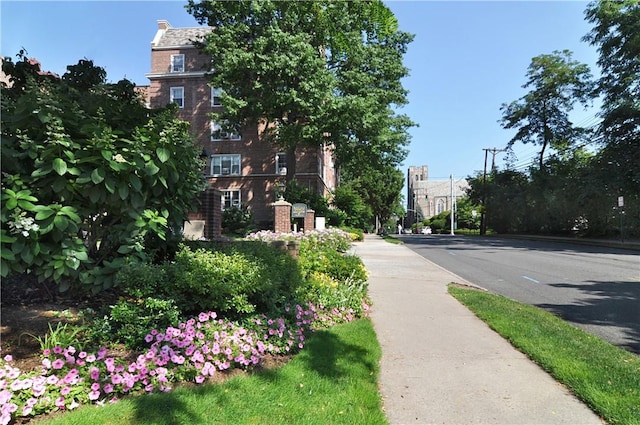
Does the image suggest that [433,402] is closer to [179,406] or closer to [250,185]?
[179,406]

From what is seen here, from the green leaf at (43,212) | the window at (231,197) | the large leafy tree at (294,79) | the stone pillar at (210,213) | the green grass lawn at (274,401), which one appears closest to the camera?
the green grass lawn at (274,401)

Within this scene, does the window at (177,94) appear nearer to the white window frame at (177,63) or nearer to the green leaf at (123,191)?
the white window frame at (177,63)

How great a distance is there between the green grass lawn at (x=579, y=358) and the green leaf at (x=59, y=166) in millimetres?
4933

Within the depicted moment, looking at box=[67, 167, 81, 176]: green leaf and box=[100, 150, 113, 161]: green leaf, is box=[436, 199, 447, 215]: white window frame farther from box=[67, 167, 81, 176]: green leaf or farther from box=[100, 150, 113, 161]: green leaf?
box=[67, 167, 81, 176]: green leaf

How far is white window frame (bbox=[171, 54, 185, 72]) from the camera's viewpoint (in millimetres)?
38062

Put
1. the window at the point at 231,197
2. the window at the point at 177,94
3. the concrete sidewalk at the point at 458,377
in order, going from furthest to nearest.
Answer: the window at the point at 177,94, the window at the point at 231,197, the concrete sidewalk at the point at 458,377

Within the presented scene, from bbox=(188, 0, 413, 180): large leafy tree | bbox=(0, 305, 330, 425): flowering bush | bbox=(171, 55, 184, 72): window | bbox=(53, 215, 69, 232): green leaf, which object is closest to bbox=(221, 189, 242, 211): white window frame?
bbox=(188, 0, 413, 180): large leafy tree

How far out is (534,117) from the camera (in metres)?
44.7

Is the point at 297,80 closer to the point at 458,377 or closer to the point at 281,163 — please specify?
the point at 281,163

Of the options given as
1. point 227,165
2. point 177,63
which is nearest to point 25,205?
point 227,165

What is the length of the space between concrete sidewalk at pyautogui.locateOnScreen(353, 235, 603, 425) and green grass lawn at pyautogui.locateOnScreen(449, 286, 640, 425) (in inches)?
5.1

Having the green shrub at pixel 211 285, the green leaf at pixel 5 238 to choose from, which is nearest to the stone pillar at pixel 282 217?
the green shrub at pixel 211 285

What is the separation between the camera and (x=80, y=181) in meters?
3.94

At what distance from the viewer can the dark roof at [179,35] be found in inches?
1529
